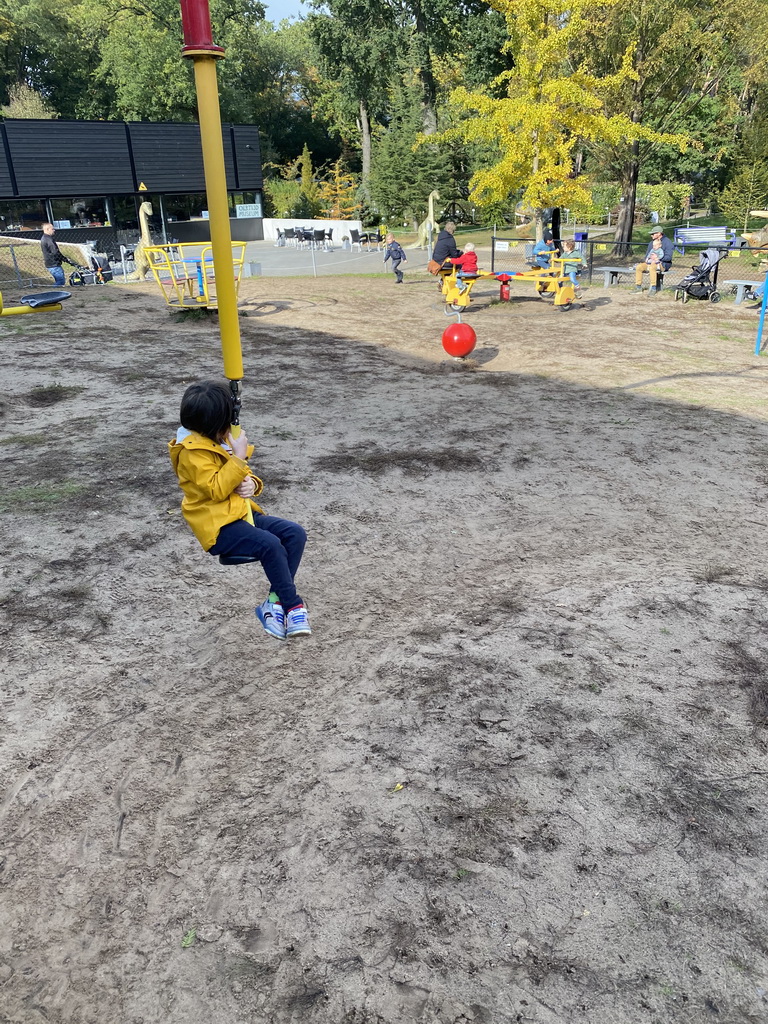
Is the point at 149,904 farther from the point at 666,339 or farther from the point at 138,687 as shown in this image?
the point at 666,339

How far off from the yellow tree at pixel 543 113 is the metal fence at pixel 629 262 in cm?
175

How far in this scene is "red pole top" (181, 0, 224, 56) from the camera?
315 centimetres

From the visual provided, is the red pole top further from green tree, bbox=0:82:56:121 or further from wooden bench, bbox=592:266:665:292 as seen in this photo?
green tree, bbox=0:82:56:121

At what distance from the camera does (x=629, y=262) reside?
24.8m

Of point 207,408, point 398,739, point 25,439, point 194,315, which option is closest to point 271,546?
point 207,408

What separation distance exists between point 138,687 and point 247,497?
1.31 meters

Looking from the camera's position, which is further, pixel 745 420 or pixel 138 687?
pixel 745 420

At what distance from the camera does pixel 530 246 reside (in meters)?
24.4

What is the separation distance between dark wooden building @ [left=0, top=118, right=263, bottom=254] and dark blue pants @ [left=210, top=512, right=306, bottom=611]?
108 ft

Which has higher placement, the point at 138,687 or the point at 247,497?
the point at 247,497

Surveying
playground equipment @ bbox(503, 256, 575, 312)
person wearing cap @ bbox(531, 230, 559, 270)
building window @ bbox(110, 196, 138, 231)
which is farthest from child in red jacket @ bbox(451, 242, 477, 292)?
building window @ bbox(110, 196, 138, 231)

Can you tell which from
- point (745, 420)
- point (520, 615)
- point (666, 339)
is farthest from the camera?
point (666, 339)

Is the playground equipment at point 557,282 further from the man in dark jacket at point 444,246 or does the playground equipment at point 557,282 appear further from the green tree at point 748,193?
the green tree at point 748,193

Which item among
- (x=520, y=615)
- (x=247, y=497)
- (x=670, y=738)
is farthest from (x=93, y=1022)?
(x=520, y=615)
